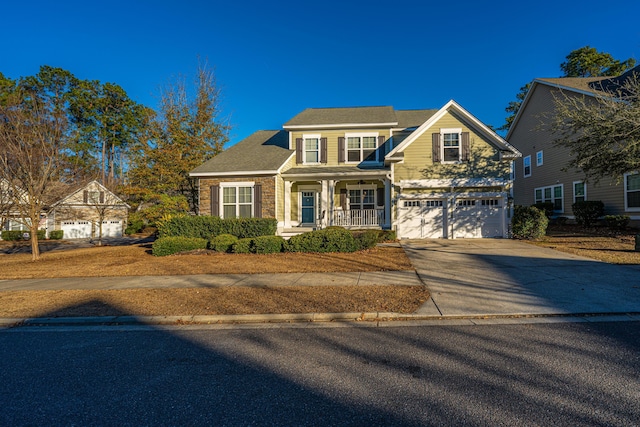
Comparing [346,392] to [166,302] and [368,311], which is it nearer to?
[368,311]

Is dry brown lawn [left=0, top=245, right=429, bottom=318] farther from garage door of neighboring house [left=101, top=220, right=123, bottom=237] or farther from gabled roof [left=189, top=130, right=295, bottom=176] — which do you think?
garage door of neighboring house [left=101, top=220, right=123, bottom=237]

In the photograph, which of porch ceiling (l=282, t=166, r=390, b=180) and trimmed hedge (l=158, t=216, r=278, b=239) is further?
porch ceiling (l=282, t=166, r=390, b=180)

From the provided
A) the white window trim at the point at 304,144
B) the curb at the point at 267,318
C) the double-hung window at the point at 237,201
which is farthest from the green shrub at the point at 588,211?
the double-hung window at the point at 237,201

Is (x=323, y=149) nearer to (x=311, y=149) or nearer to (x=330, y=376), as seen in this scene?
(x=311, y=149)

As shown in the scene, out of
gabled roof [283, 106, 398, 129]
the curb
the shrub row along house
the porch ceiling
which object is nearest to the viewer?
the curb

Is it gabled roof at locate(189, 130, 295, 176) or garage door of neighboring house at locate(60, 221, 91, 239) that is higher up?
gabled roof at locate(189, 130, 295, 176)

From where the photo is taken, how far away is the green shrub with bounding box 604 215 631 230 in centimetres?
1580

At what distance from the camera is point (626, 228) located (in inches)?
628

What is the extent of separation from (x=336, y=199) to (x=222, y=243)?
7166mm

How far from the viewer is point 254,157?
58.5 feet

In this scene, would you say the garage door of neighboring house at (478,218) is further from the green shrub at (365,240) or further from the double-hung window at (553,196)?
the double-hung window at (553,196)

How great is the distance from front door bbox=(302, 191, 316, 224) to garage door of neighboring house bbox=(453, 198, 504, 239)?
7481 millimetres

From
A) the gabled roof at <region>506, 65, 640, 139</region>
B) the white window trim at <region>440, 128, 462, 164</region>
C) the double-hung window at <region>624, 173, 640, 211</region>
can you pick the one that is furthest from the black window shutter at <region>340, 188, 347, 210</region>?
the double-hung window at <region>624, 173, 640, 211</region>

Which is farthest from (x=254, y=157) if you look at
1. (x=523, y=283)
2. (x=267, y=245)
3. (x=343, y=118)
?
(x=523, y=283)
